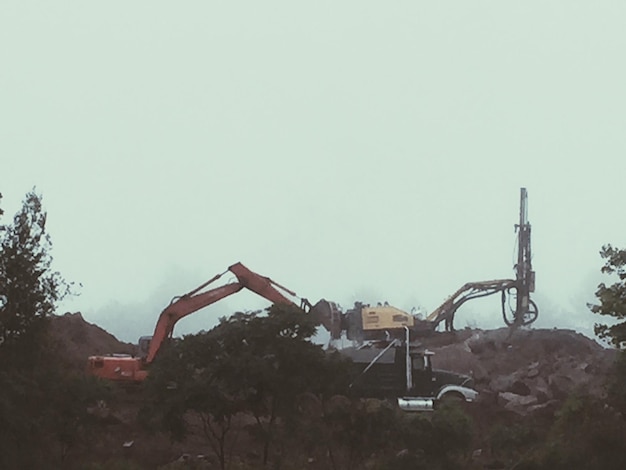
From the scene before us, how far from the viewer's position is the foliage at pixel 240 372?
24531 mm

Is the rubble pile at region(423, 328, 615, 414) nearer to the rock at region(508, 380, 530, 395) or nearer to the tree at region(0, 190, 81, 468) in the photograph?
the rock at region(508, 380, 530, 395)

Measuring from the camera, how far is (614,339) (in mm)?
25750

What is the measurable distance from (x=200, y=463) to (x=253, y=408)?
166 inches

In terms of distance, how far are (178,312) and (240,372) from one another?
1273 centimetres

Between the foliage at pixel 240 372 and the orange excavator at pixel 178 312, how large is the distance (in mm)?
9549

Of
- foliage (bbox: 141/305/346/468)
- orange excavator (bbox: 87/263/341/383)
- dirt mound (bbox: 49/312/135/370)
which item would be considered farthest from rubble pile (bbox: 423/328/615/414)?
dirt mound (bbox: 49/312/135/370)

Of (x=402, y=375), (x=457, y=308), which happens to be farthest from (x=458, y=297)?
(x=402, y=375)

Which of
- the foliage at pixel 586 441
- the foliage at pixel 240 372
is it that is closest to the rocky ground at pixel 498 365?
the foliage at pixel 586 441

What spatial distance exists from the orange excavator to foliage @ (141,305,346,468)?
9549 millimetres

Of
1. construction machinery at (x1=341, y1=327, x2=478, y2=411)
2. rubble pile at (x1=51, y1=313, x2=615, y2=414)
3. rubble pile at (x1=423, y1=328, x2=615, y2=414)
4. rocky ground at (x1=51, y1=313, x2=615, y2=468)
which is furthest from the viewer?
rubble pile at (x1=51, y1=313, x2=615, y2=414)

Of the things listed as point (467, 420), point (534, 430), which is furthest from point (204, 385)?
point (534, 430)

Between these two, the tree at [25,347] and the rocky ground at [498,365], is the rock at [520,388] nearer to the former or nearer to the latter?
the rocky ground at [498,365]

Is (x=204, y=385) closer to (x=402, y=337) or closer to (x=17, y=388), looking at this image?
(x=17, y=388)

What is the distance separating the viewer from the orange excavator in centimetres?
3497
